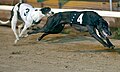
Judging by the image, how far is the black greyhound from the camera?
30.2ft

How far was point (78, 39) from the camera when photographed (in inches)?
436

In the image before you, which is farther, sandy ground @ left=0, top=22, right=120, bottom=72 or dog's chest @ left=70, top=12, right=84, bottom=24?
dog's chest @ left=70, top=12, right=84, bottom=24

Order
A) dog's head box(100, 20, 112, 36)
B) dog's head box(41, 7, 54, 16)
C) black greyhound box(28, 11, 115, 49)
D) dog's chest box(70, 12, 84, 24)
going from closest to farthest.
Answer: dog's head box(100, 20, 112, 36)
black greyhound box(28, 11, 115, 49)
dog's chest box(70, 12, 84, 24)
dog's head box(41, 7, 54, 16)

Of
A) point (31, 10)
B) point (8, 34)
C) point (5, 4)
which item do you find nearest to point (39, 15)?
point (31, 10)

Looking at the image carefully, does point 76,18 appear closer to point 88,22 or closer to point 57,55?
point 88,22

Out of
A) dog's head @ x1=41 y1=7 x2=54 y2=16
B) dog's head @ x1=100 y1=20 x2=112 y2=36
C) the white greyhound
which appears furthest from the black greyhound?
the white greyhound

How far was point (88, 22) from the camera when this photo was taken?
9406 mm

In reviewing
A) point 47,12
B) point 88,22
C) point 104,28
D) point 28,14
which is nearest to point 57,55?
point 88,22

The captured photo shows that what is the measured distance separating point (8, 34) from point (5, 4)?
2307 mm

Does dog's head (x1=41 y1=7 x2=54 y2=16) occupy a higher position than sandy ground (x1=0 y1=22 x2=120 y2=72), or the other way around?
dog's head (x1=41 y1=7 x2=54 y2=16)

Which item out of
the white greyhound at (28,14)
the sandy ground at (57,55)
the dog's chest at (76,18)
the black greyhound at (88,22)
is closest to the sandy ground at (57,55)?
the sandy ground at (57,55)

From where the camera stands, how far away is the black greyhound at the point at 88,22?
9211 mm

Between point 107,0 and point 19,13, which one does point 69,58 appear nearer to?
A: point 19,13

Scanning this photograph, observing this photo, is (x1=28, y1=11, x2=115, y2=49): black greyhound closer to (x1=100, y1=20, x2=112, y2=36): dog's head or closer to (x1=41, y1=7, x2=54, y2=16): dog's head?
(x1=100, y1=20, x2=112, y2=36): dog's head
